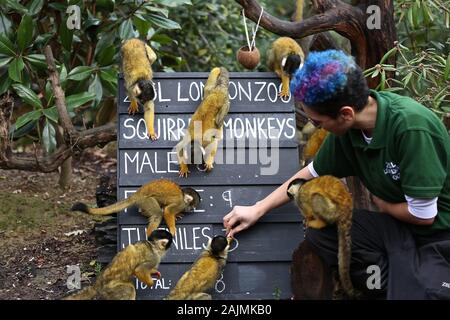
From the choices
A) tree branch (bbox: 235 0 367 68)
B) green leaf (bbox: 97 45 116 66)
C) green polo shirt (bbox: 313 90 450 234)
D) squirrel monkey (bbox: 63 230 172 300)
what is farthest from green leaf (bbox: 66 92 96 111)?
green polo shirt (bbox: 313 90 450 234)

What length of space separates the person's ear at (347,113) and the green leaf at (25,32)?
8.61ft

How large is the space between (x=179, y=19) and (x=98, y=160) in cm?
159

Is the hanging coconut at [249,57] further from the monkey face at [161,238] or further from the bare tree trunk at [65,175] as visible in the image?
the bare tree trunk at [65,175]

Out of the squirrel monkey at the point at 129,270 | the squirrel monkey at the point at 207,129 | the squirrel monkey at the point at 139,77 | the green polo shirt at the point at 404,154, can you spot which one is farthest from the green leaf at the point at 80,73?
the green polo shirt at the point at 404,154

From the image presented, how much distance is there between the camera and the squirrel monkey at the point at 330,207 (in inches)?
128

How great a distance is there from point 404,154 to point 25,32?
289 centimetres

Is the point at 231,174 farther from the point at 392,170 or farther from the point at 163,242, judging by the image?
the point at 392,170

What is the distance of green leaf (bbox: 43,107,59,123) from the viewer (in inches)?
193

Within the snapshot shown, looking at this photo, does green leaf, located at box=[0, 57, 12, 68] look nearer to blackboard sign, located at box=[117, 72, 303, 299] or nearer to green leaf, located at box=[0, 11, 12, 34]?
green leaf, located at box=[0, 11, 12, 34]

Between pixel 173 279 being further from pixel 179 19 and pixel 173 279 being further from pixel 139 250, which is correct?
pixel 179 19

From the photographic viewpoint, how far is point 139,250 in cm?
357

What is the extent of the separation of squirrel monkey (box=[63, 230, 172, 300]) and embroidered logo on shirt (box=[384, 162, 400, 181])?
3.73 ft

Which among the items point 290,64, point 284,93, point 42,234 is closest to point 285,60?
point 290,64

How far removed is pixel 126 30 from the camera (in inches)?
206
